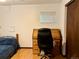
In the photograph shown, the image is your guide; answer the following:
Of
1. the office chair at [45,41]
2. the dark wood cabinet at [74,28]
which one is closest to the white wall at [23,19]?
the office chair at [45,41]

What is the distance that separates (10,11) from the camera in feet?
20.4

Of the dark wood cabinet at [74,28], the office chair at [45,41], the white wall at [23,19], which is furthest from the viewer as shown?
the white wall at [23,19]

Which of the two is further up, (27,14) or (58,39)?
(27,14)

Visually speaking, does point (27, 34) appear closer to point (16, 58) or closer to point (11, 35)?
point (11, 35)

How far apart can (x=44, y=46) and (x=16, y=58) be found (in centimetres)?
112

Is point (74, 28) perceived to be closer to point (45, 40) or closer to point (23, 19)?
point (45, 40)

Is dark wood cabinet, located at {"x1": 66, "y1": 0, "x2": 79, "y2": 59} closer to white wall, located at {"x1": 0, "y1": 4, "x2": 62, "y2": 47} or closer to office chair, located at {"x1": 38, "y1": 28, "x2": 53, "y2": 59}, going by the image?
office chair, located at {"x1": 38, "y1": 28, "x2": 53, "y2": 59}

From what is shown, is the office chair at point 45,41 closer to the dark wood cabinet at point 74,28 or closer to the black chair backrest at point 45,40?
the black chair backrest at point 45,40

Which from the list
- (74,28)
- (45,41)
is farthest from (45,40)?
(74,28)

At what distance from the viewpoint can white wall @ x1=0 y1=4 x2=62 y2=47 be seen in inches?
239

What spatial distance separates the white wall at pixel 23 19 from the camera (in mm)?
6074

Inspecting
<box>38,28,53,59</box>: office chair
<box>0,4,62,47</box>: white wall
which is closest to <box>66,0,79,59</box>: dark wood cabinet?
<box>38,28,53,59</box>: office chair

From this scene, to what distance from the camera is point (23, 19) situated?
6168 millimetres

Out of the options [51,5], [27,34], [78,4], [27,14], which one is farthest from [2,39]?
[78,4]
